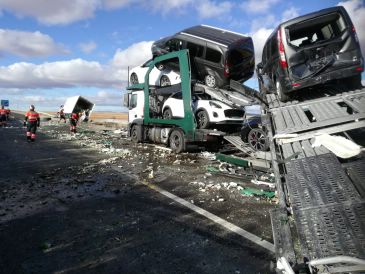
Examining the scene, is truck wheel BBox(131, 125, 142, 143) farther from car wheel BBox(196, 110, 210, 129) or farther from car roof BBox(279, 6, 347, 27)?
car roof BBox(279, 6, 347, 27)

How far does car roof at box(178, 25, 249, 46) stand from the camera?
9555mm

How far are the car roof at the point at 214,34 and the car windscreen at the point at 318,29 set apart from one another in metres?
2.70

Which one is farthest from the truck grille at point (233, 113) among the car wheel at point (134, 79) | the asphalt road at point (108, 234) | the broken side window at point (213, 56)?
the car wheel at point (134, 79)

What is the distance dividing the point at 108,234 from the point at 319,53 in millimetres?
5342

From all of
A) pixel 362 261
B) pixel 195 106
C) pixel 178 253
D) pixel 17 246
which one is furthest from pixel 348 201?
pixel 195 106

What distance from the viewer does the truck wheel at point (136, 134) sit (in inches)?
513

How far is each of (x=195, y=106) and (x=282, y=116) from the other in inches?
181

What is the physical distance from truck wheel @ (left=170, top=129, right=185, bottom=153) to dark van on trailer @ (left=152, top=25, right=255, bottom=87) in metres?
1.93

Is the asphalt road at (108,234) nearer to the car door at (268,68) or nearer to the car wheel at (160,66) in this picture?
the car door at (268,68)

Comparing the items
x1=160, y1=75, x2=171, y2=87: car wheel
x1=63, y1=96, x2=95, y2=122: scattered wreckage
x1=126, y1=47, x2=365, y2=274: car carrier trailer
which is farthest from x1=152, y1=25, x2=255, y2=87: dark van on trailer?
x1=63, y1=96, x2=95, y2=122: scattered wreckage

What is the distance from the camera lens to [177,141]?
35.2 ft

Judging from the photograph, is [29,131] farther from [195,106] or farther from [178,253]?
[178,253]

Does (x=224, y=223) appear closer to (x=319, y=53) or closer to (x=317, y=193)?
(x=317, y=193)

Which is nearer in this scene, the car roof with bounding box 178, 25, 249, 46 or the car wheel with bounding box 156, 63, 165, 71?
the car roof with bounding box 178, 25, 249, 46
